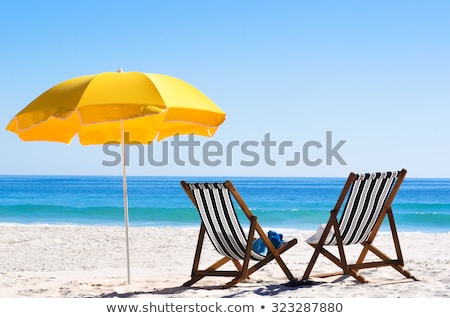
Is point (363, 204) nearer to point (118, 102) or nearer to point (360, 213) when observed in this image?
point (360, 213)

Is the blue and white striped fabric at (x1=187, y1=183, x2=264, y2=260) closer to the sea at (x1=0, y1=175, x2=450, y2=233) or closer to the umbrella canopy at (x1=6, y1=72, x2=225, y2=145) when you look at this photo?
the umbrella canopy at (x1=6, y1=72, x2=225, y2=145)

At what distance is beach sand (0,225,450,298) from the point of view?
4.97 m

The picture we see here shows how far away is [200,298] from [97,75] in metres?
1.86

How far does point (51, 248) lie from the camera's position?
901cm

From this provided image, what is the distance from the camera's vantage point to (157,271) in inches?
262

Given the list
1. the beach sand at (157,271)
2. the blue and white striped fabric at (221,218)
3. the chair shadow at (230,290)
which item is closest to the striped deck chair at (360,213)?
the chair shadow at (230,290)

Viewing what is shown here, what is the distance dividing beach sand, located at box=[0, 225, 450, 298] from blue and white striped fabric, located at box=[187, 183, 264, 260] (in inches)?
13.0

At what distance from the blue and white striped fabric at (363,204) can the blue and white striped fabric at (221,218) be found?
2.34 ft

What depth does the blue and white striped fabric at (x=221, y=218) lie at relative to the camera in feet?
16.4

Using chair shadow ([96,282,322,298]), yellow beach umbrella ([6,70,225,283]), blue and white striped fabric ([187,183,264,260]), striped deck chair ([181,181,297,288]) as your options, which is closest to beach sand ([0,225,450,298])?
chair shadow ([96,282,322,298])

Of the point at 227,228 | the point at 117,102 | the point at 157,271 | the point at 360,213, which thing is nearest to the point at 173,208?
the point at 157,271

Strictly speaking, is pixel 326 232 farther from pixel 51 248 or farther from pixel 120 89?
pixel 51 248

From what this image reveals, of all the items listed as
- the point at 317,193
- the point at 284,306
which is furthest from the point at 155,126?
the point at 317,193

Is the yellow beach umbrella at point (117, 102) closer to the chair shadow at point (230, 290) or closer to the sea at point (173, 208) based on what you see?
the chair shadow at point (230, 290)
